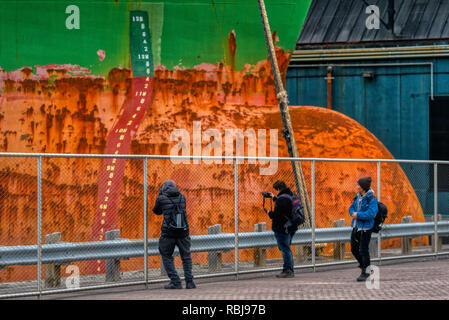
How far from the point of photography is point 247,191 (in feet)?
51.5

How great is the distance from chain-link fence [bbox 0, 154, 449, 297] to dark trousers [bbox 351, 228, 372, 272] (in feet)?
4.55

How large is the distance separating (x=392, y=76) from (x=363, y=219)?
1428 centimetres

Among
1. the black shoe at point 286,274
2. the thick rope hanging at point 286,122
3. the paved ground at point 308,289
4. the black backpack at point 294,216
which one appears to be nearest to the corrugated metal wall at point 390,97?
the thick rope hanging at point 286,122

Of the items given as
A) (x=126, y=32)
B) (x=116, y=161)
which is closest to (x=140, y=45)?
(x=126, y=32)

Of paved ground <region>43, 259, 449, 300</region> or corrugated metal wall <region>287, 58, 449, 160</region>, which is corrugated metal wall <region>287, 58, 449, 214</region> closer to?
corrugated metal wall <region>287, 58, 449, 160</region>

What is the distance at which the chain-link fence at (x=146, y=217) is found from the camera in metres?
12.5

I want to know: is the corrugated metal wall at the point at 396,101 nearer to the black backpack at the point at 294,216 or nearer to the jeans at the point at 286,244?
the jeans at the point at 286,244

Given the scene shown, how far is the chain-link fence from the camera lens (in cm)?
1252

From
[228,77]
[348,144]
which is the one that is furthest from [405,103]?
[228,77]

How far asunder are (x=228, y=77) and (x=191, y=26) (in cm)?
118

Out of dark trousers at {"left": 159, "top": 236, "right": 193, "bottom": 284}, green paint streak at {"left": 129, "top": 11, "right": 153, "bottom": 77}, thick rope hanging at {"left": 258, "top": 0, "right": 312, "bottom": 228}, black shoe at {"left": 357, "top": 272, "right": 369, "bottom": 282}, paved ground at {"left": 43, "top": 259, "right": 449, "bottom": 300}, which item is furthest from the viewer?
thick rope hanging at {"left": 258, "top": 0, "right": 312, "bottom": 228}

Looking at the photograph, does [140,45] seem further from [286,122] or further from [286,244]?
[286,244]

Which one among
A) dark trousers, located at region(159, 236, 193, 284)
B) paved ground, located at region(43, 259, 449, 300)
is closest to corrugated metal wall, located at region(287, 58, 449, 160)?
paved ground, located at region(43, 259, 449, 300)

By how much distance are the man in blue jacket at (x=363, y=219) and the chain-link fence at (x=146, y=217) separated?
1438mm
